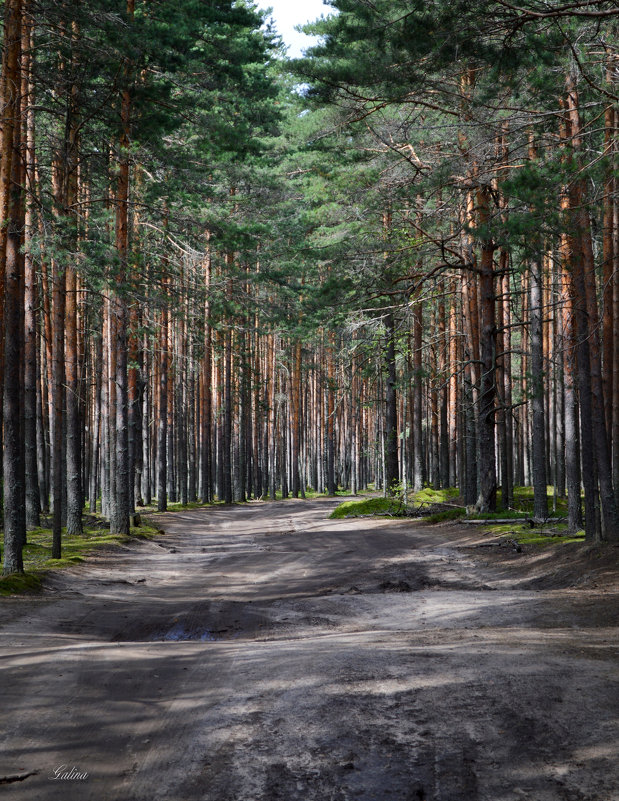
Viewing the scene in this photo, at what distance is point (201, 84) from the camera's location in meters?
17.8

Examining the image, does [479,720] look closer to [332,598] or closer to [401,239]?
[332,598]

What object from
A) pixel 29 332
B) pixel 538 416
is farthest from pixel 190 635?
pixel 538 416

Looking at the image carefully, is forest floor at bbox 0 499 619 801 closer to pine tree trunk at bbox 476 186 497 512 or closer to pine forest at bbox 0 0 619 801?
pine forest at bbox 0 0 619 801

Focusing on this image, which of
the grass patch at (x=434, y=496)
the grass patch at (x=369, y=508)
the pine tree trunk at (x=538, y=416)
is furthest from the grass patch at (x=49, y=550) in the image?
the grass patch at (x=434, y=496)

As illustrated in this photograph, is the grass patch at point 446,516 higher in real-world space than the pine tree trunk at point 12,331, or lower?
lower

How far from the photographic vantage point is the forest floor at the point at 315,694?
4.20 metres

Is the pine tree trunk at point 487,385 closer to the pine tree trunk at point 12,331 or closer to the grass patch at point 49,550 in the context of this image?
the grass patch at point 49,550

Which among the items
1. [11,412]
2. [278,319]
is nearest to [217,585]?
[11,412]

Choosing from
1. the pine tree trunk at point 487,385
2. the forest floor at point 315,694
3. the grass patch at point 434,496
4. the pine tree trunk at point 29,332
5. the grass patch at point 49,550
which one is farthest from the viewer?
the grass patch at point 434,496

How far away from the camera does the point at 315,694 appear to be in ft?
18.2

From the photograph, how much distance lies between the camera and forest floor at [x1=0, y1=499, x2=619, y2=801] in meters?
4.20

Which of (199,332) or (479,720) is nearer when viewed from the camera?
(479,720)

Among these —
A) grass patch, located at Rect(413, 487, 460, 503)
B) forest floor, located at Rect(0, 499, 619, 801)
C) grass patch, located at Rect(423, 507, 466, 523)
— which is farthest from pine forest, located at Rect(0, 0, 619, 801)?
grass patch, located at Rect(413, 487, 460, 503)

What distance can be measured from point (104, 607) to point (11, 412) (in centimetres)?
341
